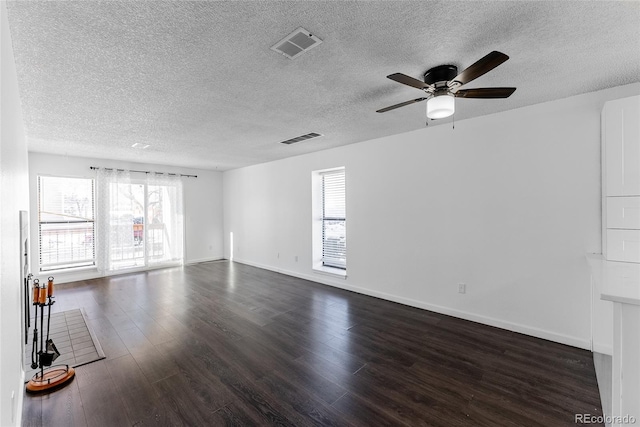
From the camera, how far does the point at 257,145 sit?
16.0ft

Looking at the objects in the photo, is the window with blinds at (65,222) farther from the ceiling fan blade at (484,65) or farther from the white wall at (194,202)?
the ceiling fan blade at (484,65)

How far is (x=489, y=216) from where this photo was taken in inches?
134

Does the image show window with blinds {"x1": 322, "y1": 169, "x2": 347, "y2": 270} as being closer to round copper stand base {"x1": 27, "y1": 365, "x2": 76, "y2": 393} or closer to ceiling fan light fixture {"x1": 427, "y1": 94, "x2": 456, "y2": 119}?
ceiling fan light fixture {"x1": 427, "y1": 94, "x2": 456, "y2": 119}

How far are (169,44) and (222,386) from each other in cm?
260

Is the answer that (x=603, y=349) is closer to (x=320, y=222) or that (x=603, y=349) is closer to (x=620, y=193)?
(x=620, y=193)

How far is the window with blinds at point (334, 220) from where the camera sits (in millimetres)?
5352

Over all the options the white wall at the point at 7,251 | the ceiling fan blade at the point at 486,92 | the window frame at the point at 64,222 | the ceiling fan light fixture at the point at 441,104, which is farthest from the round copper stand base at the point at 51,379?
the window frame at the point at 64,222

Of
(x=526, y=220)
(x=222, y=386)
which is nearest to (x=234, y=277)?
(x=222, y=386)

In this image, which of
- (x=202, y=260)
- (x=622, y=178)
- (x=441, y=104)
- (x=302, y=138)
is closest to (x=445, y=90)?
(x=441, y=104)

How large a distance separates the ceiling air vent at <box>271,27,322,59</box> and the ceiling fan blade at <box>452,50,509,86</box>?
1.03 m

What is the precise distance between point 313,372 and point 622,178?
316 centimetres

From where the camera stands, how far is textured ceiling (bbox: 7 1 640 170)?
5.28 feet

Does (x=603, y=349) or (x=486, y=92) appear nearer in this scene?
(x=486, y=92)

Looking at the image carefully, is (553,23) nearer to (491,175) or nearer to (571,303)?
(491,175)
